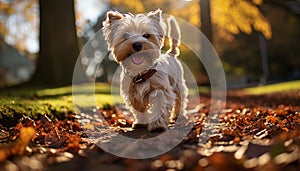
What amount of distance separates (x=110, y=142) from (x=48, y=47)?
955 cm

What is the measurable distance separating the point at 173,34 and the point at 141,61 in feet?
4.19

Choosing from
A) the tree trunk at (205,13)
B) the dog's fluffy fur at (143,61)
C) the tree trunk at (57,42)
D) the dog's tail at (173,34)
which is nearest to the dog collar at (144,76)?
the dog's fluffy fur at (143,61)

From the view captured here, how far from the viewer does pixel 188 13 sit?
22.5 meters

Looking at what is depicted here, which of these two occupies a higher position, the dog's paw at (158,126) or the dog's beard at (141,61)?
the dog's beard at (141,61)

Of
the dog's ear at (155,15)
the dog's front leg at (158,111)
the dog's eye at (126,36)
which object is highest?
the dog's ear at (155,15)

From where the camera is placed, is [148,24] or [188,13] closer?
[148,24]

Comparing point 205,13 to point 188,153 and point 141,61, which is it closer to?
point 141,61

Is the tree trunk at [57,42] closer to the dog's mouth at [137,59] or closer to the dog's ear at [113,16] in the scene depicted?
the dog's ear at [113,16]

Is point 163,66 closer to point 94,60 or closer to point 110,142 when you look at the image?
point 110,142

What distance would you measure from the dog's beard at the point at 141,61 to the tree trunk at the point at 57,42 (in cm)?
769

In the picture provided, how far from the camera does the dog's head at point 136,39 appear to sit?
5086 millimetres

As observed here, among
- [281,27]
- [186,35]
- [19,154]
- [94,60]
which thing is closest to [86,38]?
[94,60]

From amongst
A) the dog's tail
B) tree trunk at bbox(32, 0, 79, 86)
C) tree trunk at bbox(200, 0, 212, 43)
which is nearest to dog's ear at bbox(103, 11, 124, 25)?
the dog's tail

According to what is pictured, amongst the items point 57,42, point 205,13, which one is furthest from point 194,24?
point 57,42
